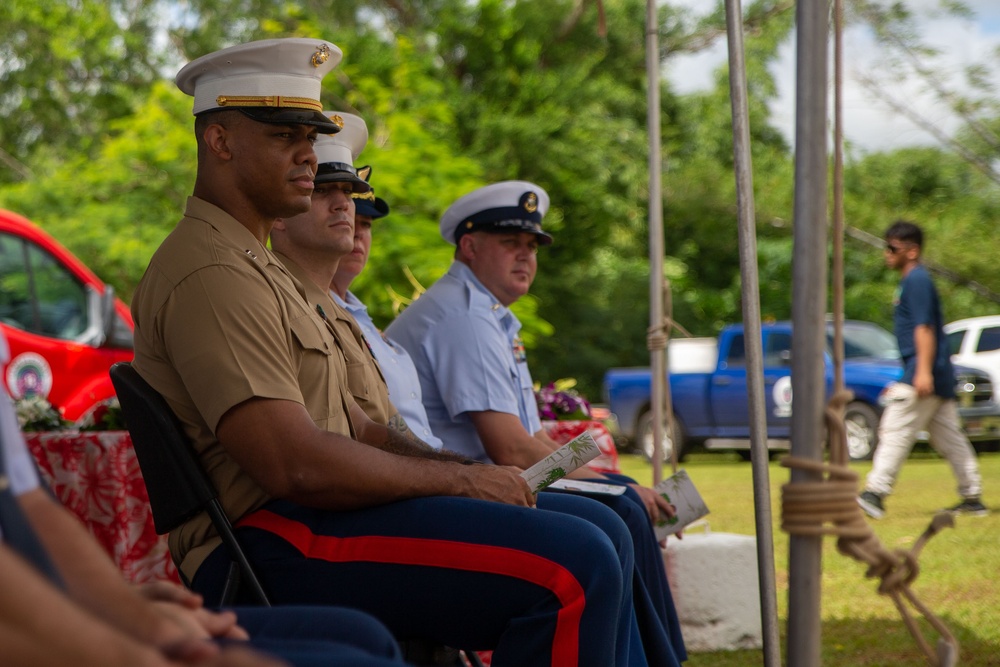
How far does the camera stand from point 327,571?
87.9 inches

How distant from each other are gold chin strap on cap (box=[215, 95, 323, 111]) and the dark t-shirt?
6.51 m

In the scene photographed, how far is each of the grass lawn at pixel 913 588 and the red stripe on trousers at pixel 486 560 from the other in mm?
417

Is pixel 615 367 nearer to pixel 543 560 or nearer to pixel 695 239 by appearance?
pixel 695 239

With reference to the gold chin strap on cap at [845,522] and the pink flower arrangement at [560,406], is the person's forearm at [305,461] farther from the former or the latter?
the pink flower arrangement at [560,406]

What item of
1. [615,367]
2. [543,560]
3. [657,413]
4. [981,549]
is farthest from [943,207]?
[543,560]

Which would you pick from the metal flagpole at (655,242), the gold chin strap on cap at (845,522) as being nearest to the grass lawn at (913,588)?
the gold chin strap on cap at (845,522)

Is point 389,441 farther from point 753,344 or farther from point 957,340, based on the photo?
point 957,340

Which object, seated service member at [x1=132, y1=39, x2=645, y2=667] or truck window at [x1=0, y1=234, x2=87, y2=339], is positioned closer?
seated service member at [x1=132, y1=39, x2=645, y2=667]

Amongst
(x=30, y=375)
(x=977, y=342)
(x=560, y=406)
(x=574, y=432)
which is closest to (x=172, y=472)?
(x=574, y=432)

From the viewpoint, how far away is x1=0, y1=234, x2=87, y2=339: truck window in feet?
28.5

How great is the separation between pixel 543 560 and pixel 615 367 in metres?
23.2

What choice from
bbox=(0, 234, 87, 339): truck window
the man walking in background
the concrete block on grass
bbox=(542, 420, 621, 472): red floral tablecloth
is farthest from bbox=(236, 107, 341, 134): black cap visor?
bbox=(0, 234, 87, 339): truck window

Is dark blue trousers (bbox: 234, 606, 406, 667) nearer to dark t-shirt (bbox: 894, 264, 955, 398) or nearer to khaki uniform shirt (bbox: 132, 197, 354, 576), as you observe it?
khaki uniform shirt (bbox: 132, 197, 354, 576)

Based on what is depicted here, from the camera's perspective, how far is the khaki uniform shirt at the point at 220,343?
2.19m
